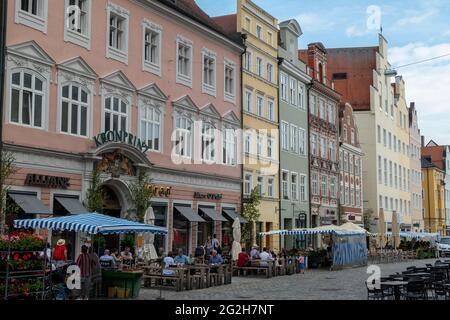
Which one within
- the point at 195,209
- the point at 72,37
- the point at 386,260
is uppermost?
the point at 72,37

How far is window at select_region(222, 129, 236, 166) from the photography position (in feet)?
114

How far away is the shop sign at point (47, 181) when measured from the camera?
21.5m

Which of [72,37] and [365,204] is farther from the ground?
[72,37]

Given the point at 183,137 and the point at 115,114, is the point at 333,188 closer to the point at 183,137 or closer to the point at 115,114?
the point at 183,137

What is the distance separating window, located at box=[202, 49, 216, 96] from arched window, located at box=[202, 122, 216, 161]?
6.28 feet

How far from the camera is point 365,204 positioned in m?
62.8

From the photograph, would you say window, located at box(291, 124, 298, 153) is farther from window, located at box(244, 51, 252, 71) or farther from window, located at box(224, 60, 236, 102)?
window, located at box(224, 60, 236, 102)

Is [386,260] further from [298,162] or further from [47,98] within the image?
[47,98]

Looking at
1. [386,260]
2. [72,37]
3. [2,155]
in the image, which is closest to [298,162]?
[386,260]

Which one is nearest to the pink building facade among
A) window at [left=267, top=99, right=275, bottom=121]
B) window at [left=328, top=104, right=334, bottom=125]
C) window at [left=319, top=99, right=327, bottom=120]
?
window at [left=267, top=99, right=275, bottom=121]

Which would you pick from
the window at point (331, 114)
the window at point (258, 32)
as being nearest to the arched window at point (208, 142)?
the window at point (258, 32)

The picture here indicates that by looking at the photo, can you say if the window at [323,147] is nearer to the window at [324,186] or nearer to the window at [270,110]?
the window at [324,186]

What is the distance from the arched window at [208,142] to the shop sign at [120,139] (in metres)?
5.31
